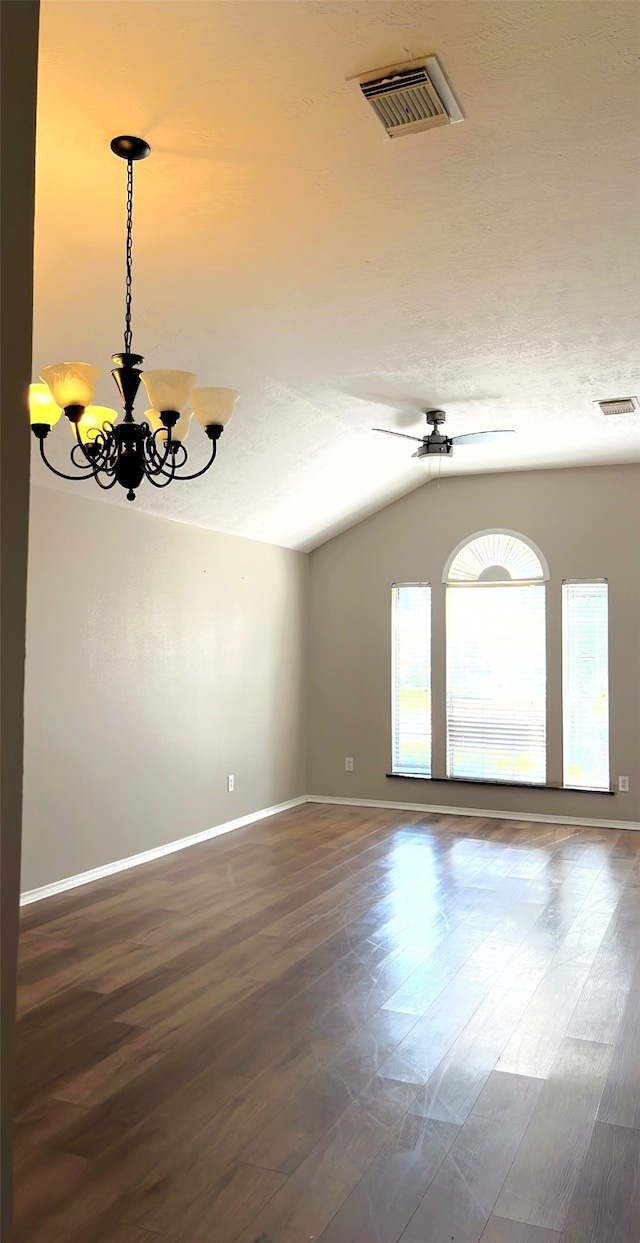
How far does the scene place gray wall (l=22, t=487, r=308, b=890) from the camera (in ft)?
16.8

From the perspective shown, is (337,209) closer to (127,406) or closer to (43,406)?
(127,406)

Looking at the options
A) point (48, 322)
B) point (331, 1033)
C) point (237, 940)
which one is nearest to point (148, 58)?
point (48, 322)

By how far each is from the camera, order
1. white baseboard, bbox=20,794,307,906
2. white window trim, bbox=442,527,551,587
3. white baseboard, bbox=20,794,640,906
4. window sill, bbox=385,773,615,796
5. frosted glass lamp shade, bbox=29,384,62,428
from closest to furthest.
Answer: frosted glass lamp shade, bbox=29,384,62,428 → white baseboard, bbox=20,794,307,906 → white baseboard, bbox=20,794,640,906 → window sill, bbox=385,773,615,796 → white window trim, bbox=442,527,551,587

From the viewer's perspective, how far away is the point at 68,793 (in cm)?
527

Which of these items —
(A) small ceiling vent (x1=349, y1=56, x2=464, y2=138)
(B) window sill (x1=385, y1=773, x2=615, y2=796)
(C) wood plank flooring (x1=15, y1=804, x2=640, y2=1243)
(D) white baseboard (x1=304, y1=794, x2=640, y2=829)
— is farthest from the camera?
(B) window sill (x1=385, y1=773, x2=615, y2=796)

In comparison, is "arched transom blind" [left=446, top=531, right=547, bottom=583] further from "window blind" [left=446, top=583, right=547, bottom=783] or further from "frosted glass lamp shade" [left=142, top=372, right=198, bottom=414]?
"frosted glass lamp shade" [left=142, top=372, right=198, bottom=414]

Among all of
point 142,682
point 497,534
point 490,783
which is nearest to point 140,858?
point 142,682

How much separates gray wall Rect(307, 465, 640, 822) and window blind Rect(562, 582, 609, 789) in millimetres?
69

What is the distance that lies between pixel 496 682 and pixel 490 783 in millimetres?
854

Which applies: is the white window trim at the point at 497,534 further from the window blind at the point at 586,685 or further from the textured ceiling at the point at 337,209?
the textured ceiling at the point at 337,209

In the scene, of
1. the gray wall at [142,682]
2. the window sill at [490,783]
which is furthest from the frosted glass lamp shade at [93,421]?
the window sill at [490,783]

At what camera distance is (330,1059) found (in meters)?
3.15

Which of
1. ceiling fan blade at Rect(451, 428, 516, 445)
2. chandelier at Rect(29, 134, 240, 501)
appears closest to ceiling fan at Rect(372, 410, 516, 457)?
ceiling fan blade at Rect(451, 428, 516, 445)

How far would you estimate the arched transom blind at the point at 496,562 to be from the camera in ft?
25.3
